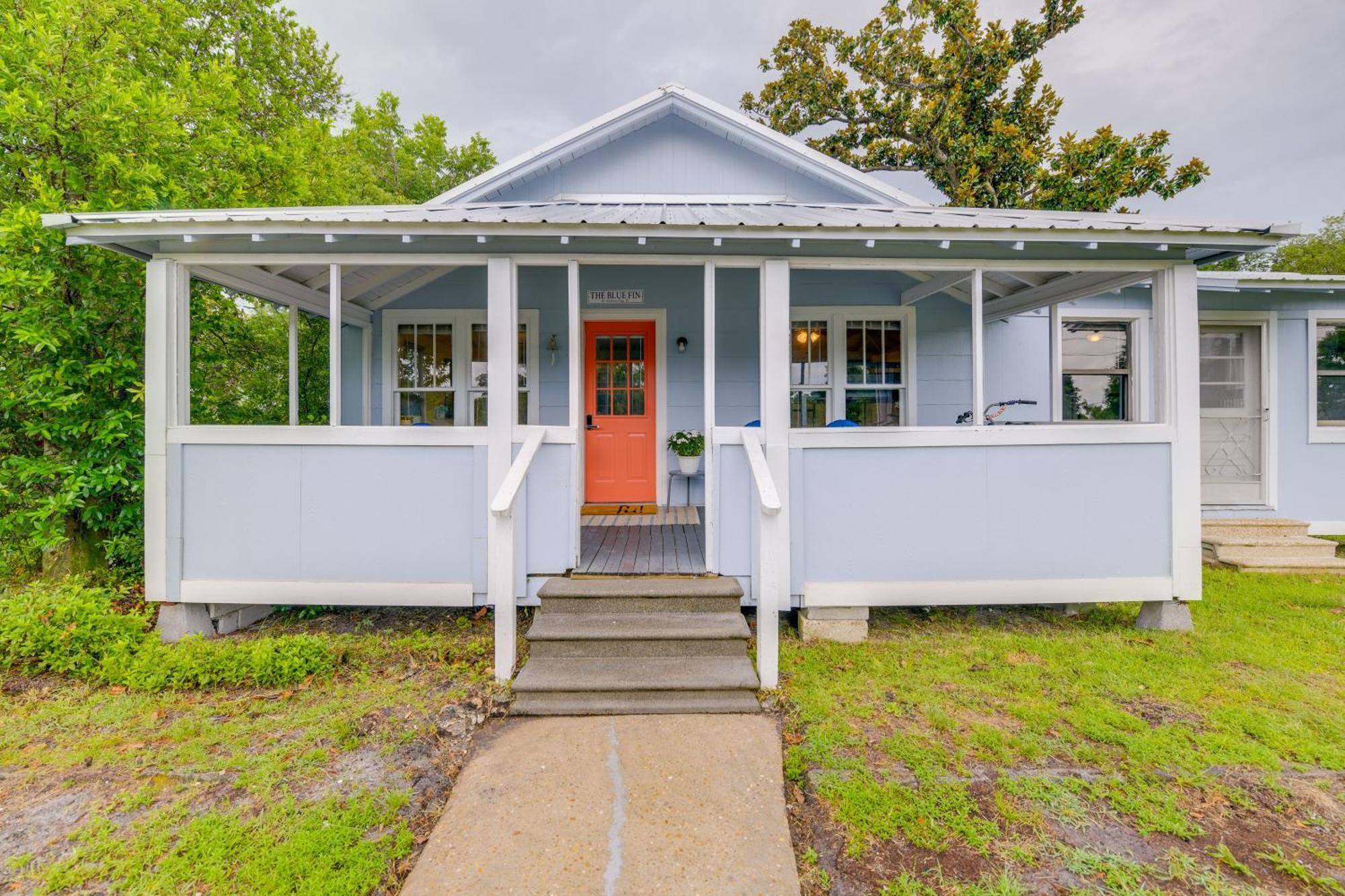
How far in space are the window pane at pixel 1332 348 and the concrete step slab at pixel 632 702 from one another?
27.5 feet

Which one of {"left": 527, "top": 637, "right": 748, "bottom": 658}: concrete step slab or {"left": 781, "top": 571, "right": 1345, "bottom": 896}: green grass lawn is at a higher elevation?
{"left": 527, "top": 637, "right": 748, "bottom": 658}: concrete step slab

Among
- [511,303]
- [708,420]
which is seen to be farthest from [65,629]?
[708,420]

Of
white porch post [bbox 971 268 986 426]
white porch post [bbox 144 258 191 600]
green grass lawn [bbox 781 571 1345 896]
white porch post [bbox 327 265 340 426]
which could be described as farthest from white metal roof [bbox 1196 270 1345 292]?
white porch post [bbox 144 258 191 600]

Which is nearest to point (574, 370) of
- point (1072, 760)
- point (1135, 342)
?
point (1072, 760)

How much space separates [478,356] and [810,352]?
3.56 meters

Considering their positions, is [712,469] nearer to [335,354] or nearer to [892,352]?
[335,354]

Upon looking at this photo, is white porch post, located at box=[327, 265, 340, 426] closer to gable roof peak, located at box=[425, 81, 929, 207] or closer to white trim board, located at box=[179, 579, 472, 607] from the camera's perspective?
white trim board, located at box=[179, 579, 472, 607]

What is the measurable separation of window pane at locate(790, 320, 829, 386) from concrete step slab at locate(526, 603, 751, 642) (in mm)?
3035

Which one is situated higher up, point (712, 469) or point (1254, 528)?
point (712, 469)

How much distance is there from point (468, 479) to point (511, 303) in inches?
50.4

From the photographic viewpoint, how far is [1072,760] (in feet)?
8.25

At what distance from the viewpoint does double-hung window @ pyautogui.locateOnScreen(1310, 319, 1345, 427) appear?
625 centimetres

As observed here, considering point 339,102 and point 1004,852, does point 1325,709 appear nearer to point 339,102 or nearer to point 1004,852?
point 1004,852

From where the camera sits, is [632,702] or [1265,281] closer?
[632,702]
